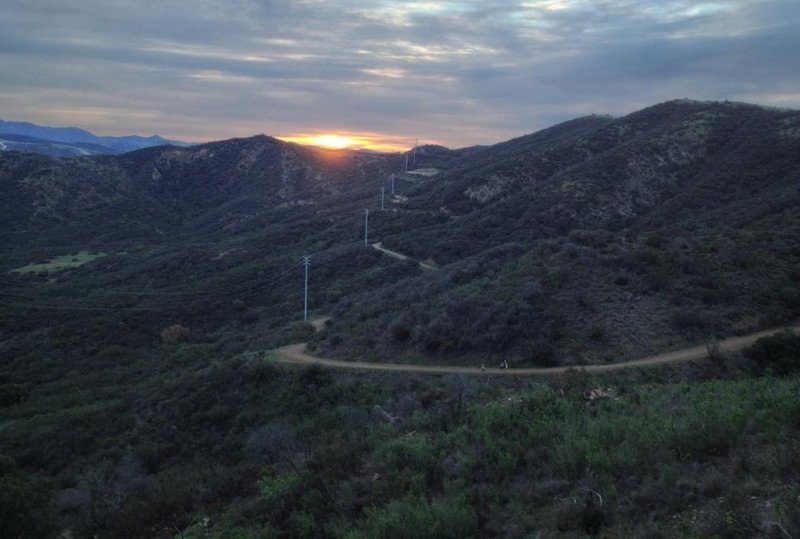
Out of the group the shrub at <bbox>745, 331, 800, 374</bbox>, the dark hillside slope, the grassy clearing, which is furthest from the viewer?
the grassy clearing

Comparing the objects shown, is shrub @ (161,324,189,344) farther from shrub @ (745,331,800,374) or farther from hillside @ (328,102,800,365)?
shrub @ (745,331,800,374)

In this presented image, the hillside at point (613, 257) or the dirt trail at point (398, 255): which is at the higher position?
A: the hillside at point (613, 257)

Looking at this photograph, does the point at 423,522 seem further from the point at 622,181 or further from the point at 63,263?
the point at 63,263

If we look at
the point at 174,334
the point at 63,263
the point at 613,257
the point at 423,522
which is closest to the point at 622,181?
the point at 613,257

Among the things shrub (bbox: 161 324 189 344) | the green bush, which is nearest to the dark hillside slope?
shrub (bbox: 161 324 189 344)

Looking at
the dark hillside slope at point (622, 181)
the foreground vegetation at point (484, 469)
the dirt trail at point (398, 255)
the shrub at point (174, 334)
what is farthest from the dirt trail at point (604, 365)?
the dark hillside slope at point (622, 181)

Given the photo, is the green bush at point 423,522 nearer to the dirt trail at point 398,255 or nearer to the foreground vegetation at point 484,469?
the foreground vegetation at point 484,469
